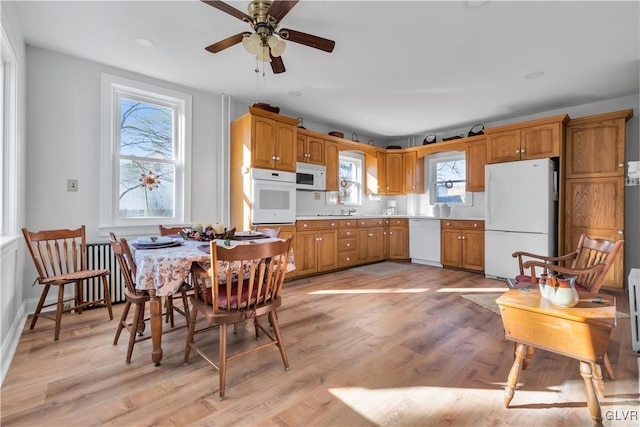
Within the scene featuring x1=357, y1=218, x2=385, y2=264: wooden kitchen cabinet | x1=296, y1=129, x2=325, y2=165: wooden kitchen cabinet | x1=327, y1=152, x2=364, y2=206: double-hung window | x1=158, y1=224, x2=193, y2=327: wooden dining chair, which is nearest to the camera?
x1=158, y1=224, x2=193, y2=327: wooden dining chair

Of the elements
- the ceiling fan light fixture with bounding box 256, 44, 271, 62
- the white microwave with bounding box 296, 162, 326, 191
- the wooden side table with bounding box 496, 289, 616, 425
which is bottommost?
the wooden side table with bounding box 496, 289, 616, 425

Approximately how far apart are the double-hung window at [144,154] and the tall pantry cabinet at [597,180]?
16.7ft

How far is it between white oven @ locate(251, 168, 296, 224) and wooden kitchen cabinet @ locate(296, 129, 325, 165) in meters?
0.50

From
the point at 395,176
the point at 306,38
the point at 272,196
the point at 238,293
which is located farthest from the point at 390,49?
the point at 395,176

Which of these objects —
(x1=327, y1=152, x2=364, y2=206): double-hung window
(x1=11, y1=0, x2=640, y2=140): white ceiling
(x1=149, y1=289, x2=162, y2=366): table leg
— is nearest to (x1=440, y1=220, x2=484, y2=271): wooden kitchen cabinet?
(x1=327, y1=152, x2=364, y2=206): double-hung window

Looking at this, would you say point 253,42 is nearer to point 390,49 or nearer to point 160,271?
point 390,49

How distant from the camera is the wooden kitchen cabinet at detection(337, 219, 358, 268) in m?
4.86

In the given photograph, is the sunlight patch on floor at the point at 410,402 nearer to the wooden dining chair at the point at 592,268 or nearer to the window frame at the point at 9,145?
the wooden dining chair at the point at 592,268

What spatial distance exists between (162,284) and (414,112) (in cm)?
424

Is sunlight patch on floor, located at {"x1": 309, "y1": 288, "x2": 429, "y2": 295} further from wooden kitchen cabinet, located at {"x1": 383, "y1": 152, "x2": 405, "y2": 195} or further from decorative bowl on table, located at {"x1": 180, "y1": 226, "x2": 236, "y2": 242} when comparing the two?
wooden kitchen cabinet, located at {"x1": 383, "y1": 152, "x2": 405, "y2": 195}

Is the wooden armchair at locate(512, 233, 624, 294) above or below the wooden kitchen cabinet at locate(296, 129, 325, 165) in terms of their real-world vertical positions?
below

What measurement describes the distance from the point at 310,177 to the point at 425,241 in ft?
7.87

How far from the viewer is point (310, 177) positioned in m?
4.71

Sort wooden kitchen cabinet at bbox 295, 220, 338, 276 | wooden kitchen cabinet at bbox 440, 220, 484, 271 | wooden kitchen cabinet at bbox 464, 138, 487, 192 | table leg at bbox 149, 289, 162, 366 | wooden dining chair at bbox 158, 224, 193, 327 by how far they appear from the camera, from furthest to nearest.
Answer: wooden kitchen cabinet at bbox 464, 138, 487, 192 → wooden kitchen cabinet at bbox 440, 220, 484, 271 → wooden kitchen cabinet at bbox 295, 220, 338, 276 → wooden dining chair at bbox 158, 224, 193, 327 → table leg at bbox 149, 289, 162, 366
